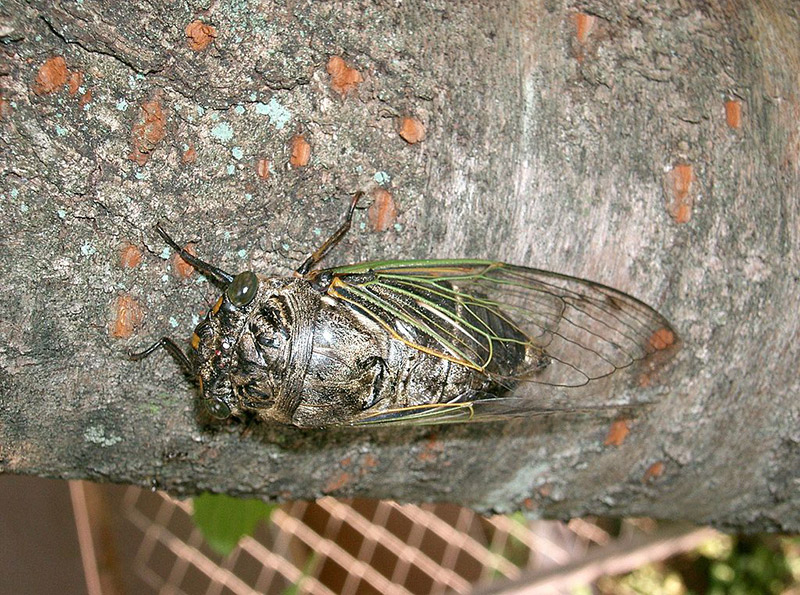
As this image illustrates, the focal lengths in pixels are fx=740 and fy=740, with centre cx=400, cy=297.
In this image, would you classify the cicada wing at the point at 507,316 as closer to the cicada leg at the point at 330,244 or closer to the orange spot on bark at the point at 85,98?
the cicada leg at the point at 330,244

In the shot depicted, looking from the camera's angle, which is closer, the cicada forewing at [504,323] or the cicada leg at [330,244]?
the cicada leg at [330,244]

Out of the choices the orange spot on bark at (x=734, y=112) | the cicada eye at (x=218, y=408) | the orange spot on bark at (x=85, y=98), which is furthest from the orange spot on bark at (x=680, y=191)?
the orange spot on bark at (x=85, y=98)

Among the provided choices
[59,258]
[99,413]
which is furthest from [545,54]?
[99,413]

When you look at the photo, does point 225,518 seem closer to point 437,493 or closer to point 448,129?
point 437,493

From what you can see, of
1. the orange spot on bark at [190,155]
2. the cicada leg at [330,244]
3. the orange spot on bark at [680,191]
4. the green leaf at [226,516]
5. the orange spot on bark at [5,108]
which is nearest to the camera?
the orange spot on bark at [5,108]

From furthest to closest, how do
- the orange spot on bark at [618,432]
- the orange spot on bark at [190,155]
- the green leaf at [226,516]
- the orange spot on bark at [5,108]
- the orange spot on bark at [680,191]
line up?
the green leaf at [226,516] < the orange spot on bark at [618,432] < the orange spot on bark at [680,191] < the orange spot on bark at [190,155] < the orange spot on bark at [5,108]

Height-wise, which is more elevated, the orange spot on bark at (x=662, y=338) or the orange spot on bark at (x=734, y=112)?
the orange spot on bark at (x=734, y=112)

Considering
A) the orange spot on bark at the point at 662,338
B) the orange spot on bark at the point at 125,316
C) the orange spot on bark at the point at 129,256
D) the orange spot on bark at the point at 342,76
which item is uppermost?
the orange spot on bark at the point at 342,76
